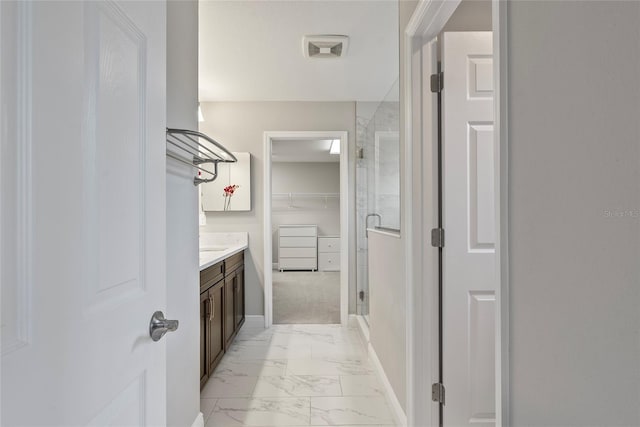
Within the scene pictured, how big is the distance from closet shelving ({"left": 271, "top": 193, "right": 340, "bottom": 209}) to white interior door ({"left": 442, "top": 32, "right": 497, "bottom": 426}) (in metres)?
6.33

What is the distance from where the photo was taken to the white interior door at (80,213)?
1.35 ft

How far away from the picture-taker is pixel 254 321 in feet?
12.0

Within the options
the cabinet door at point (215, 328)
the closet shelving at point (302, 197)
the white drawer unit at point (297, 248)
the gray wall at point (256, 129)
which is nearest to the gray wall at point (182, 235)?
the cabinet door at point (215, 328)

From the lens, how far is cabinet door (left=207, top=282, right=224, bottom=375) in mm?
2329

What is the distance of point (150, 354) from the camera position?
2.52 ft

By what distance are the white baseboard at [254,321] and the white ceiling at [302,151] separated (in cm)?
286

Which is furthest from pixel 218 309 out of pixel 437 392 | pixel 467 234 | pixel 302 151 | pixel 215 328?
pixel 302 151

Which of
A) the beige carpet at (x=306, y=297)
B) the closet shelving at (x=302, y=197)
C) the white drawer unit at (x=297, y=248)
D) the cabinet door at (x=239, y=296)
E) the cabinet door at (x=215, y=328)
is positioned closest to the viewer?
the cabinet door at (x=215, y=328)

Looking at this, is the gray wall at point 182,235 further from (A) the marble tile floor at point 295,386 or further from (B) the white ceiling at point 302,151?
(B) the white ceiling at point 302,151
